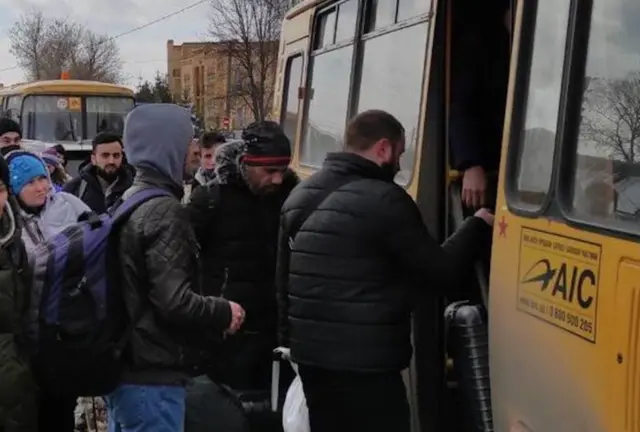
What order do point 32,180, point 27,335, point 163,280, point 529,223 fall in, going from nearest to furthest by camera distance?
point 529,223 < point 163,280 < point 27,335 < point 32,180

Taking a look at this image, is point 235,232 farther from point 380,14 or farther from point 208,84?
point 208,84

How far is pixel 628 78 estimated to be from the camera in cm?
272

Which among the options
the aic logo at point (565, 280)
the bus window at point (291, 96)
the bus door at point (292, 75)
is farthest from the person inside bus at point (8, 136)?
the aic logo at point (565, 280)

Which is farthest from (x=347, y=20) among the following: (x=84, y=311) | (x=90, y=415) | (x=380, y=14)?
(x=90, y=415)

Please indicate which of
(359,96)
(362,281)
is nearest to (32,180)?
(359,96)

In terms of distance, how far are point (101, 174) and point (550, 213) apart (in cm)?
516

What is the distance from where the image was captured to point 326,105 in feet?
20.7

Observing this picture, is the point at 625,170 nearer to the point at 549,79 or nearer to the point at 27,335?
the point at 549,79

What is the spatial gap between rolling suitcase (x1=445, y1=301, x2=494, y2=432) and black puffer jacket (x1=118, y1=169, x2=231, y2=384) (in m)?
0.90

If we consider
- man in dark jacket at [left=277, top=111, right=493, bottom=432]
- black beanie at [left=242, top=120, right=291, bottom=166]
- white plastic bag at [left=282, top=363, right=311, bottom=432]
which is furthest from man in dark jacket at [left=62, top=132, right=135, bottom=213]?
man in dark jacket at [left=277, top=111, right=493, bottom=432]

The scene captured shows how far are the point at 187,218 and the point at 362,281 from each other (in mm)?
695

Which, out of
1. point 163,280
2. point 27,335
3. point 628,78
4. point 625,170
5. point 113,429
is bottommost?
point 113,429

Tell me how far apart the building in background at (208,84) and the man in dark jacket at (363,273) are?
36.5 m

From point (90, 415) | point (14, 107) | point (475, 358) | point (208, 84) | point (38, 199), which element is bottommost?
point (90, 415)
